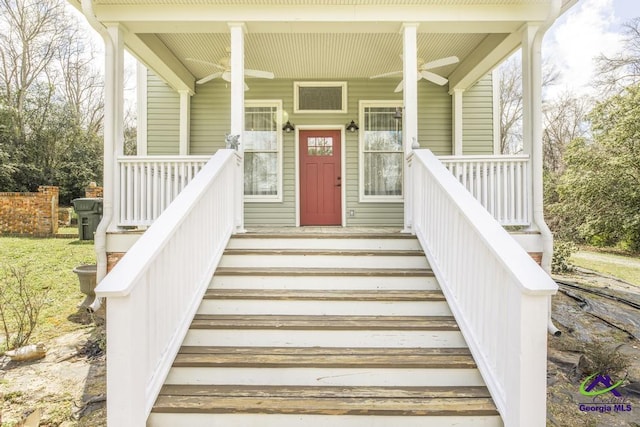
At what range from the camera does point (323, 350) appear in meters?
2.59

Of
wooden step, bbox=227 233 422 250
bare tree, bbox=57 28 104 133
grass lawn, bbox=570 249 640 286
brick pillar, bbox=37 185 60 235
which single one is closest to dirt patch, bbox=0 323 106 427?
wooden step, bbox=227 233 422 250

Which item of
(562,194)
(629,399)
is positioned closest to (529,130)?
(629,399)

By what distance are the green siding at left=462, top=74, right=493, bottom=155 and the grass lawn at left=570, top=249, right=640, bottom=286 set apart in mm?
4140

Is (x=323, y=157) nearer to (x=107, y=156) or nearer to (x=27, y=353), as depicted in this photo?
(x=107, y=156)

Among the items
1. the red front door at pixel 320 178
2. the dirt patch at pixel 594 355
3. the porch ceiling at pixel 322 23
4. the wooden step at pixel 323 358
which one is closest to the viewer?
the wooden step at pixel 323 358

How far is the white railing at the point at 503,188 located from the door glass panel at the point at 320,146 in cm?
278

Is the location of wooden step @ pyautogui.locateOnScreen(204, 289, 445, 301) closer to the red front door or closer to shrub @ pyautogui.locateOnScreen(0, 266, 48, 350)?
shrub @ pyautogui.locateOnScreen(0, 266, 48, 350)

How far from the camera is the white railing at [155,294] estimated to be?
6.15 ft

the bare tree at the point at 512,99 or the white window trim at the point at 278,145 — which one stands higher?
the bare tree at the point at 512,99

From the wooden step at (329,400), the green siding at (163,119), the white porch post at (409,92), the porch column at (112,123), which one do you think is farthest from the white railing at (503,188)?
the green siding at (163,119)

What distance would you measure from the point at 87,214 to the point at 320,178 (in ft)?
21.8

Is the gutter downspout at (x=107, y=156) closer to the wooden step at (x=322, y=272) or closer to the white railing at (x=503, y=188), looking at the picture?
the wooden step at (x=322, y=272)

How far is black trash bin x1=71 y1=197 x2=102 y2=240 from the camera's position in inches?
377

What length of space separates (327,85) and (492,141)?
303 cm
